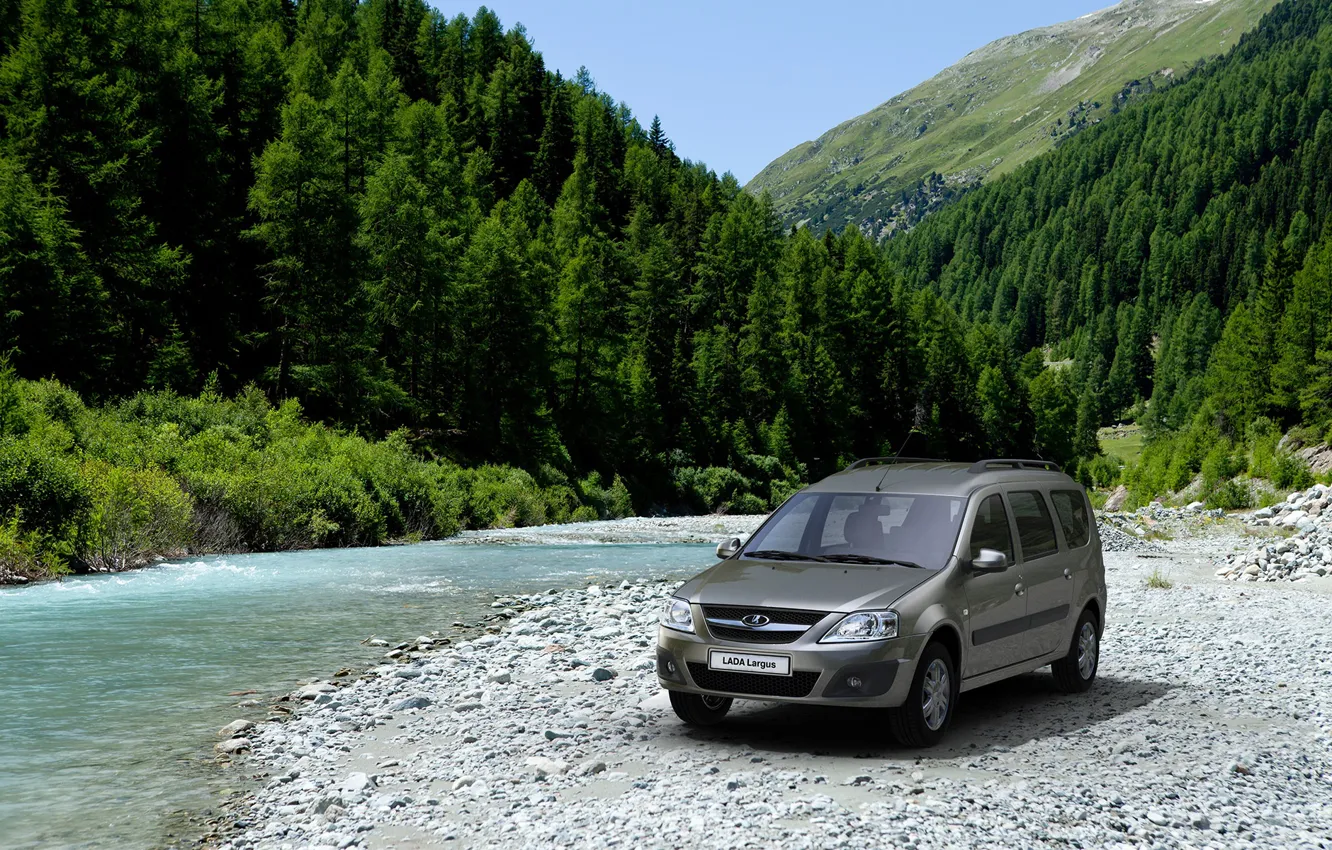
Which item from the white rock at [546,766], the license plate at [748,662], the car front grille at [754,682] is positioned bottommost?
the white rock at [546,766]

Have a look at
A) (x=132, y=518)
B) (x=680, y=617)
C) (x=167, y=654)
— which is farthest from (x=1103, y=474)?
(x=680, y=617)

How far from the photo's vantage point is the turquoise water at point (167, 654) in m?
7.70

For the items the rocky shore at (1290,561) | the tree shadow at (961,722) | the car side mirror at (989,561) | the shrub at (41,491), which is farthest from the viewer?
the rocky shore at (1290,561)

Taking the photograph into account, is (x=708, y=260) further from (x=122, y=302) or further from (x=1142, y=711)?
(x=1142, y=711)

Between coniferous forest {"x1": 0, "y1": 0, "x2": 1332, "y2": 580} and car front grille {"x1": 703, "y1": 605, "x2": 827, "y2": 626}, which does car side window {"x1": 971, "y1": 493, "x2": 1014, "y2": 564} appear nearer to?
car front grille {"x1": 703, "y1": 605, "x2": 827, "y2": 626}

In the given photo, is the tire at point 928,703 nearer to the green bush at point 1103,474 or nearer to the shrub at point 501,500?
the shrub at point 501,500

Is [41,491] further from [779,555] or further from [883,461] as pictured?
[779,555]

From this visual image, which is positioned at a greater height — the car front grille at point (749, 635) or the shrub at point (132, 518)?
the shrub at point (132, 518)

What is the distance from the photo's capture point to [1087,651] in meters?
10.8

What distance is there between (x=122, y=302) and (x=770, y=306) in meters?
51.0

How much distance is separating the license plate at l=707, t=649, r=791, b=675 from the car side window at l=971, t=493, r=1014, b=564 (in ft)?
6.84

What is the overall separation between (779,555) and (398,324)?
48.3m

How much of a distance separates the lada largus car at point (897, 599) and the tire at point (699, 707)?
0.6 inches

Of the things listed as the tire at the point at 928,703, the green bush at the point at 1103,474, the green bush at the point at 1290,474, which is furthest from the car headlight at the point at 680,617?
the green bush at the point at 1103,474
